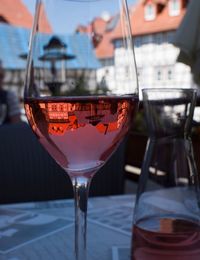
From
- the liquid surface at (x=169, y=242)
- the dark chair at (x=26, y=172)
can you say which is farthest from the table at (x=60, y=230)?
the dark chair at (x=26, y=172)

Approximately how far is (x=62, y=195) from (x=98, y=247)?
2.04 feet

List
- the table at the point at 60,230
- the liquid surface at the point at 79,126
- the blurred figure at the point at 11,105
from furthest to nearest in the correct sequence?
the blurred figure at the point at 11,105 → the table at the point at 60,230 → the liquid surface at the point at 79,126

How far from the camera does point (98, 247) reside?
0.48 metres

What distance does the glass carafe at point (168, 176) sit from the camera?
39cm

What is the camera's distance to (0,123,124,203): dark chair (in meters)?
1.07

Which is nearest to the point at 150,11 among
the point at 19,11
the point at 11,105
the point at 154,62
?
the point at 154,62

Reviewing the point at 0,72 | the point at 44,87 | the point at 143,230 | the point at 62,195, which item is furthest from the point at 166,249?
the point at 0,72

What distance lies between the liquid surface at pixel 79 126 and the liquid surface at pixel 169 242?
0.32ft

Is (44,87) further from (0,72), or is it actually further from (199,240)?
(0,72)

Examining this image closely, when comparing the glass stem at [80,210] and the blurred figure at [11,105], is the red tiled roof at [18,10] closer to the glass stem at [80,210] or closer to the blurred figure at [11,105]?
the glass stem at [80,210]

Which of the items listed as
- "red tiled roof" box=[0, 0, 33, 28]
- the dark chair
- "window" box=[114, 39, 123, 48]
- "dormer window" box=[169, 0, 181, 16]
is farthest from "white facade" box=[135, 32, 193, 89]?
"dormer window" box=[169, 0, 181, 16]

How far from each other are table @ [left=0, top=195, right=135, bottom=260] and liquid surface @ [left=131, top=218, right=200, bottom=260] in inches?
2.6

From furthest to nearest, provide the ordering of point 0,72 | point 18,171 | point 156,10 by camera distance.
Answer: point 156,10, point 0,72, point 18,171

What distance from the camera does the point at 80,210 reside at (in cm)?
33
